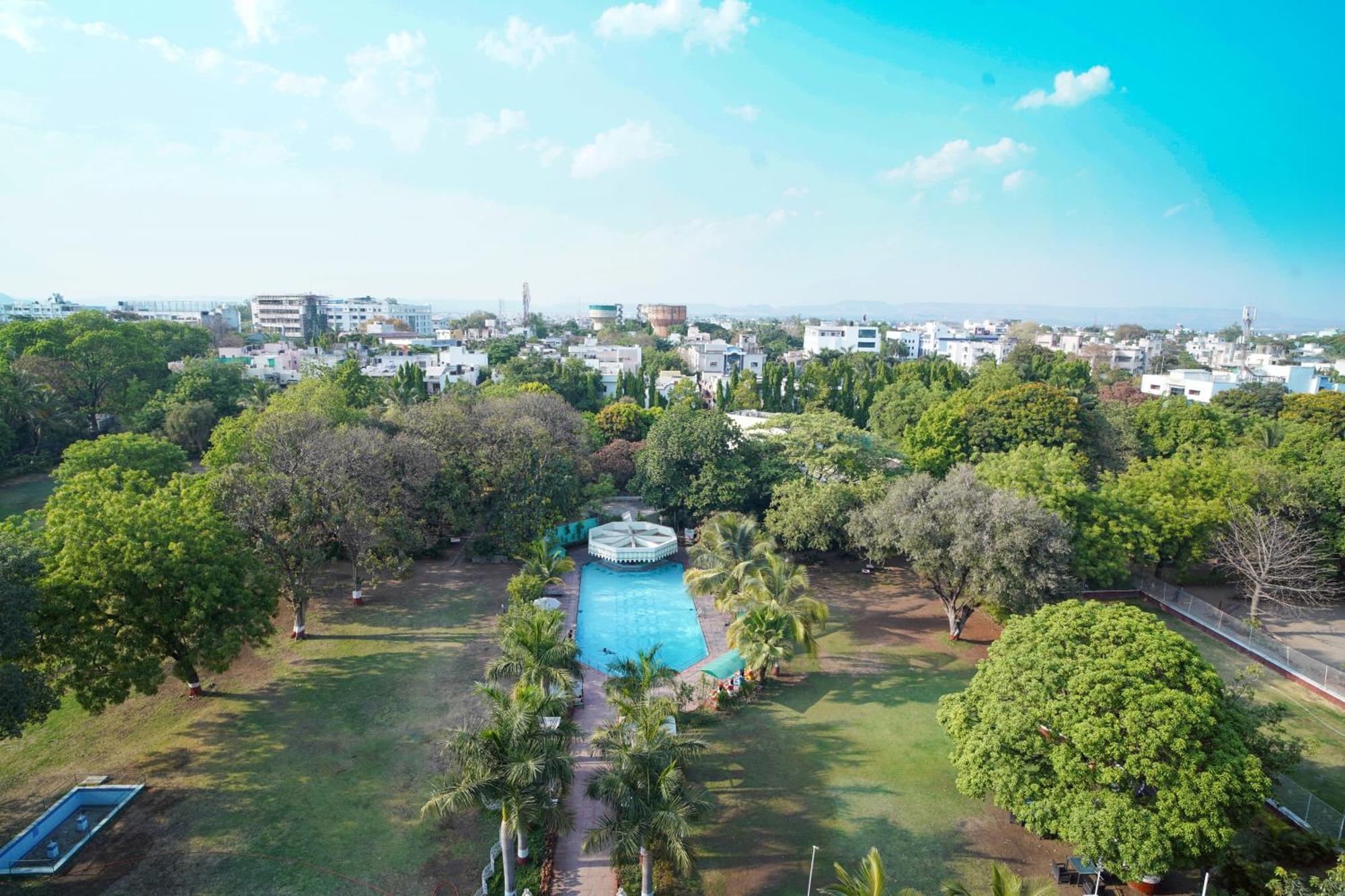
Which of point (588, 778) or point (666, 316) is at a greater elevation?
point (666, 316)

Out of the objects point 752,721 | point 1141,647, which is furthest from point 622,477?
point 1141,647

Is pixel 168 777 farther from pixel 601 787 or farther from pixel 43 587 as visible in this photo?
pixel 601 787

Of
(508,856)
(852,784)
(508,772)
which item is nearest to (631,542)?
(852,784)

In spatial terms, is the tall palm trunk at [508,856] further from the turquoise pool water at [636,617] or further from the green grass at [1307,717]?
the green grass at [1307,717]

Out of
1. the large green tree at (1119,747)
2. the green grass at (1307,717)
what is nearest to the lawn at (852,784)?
the large green tree at (1119,747)

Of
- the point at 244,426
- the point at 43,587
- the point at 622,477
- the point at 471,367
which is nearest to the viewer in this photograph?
the point at 43,587

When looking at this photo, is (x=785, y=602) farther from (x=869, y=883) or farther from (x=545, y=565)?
(x=869, y=883)
